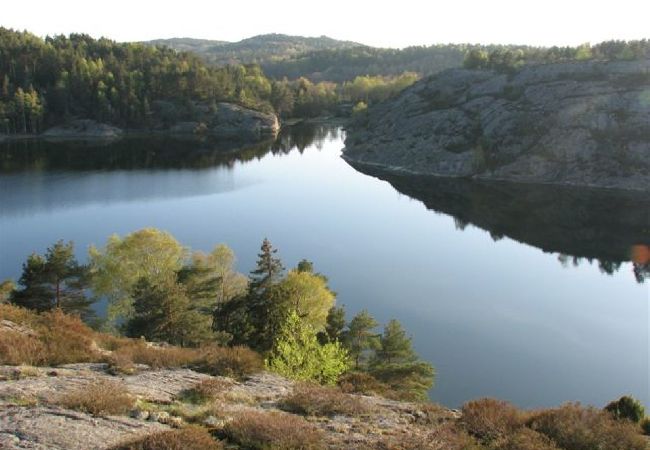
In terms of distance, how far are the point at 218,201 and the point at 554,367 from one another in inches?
2660

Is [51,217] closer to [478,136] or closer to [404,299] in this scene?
[404,299]

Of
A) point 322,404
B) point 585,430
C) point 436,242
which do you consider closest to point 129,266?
point 322,404

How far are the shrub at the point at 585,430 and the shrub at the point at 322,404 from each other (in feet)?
18.5

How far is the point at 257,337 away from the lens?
37031 mm

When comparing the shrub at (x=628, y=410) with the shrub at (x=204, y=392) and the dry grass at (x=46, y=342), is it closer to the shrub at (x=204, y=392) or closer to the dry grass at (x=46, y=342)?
the shrub at (x=204, y=392)

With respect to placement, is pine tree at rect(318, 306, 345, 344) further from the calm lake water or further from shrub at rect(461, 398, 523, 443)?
shrub at rect(461, 398, 523, 443)

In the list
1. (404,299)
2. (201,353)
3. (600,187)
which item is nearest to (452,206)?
(600,187)

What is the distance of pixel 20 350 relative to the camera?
19.8 m

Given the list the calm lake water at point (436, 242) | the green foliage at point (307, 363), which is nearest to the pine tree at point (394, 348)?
the calm lake water at point (436, 242)

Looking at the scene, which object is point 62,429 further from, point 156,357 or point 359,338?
point 359,338

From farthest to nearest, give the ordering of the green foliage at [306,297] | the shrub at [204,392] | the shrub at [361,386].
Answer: the green foliage at [306,297]
the shrub at [361,386]
the shrub at [204,392]

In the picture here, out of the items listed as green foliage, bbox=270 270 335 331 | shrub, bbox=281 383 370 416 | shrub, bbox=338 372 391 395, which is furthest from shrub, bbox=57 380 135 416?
green foliage, bbox=270 270 335 331

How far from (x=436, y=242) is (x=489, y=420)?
6624 centimetres

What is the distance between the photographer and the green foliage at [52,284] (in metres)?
39.3
